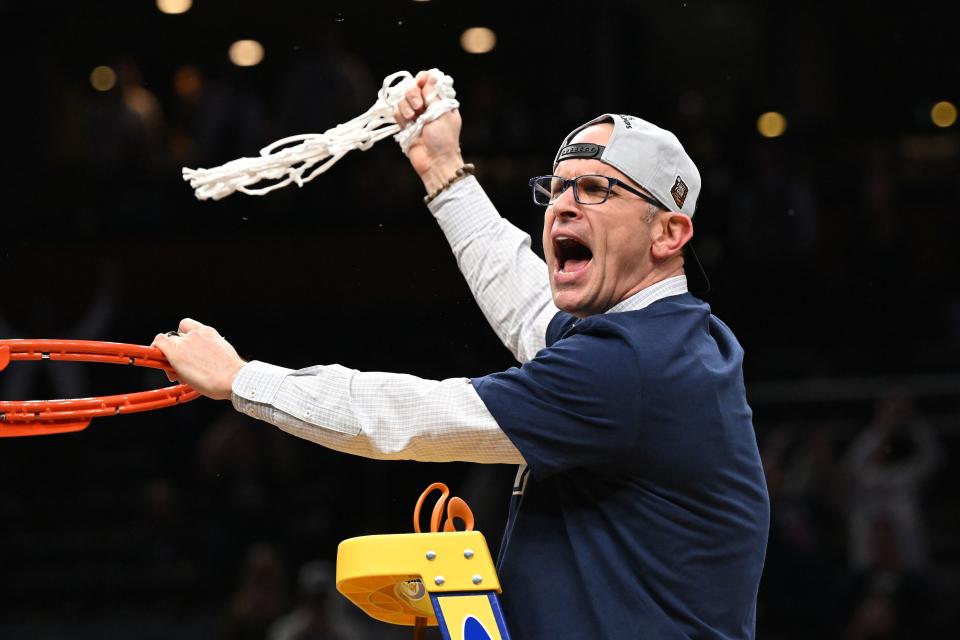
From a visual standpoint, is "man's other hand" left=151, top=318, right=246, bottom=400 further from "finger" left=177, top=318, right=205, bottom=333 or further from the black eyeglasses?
the black eyeglasses

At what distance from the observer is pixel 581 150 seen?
7.34ft

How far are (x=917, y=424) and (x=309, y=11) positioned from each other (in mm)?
3164

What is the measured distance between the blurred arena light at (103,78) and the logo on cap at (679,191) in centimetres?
533

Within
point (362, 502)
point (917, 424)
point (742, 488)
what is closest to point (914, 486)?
point (917, 424)

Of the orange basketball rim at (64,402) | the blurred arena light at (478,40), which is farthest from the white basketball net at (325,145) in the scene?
the blurred arena light at (478,40)

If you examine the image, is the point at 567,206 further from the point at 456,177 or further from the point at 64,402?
the point at 64,402

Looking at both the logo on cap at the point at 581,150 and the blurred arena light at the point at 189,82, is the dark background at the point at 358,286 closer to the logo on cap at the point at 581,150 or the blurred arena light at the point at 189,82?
the blurred arena light at the point at 189,82

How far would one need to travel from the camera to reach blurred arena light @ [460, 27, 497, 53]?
6719mm

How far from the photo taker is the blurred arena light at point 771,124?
6.70 metres

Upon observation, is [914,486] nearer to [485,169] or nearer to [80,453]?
[485,169]

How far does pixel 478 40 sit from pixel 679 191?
4.74 metres

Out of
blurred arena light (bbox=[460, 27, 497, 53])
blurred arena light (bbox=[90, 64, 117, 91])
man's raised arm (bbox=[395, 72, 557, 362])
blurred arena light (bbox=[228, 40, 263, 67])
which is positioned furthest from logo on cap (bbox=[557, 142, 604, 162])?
blurred arena light (bbox=[90, 64, 117, 91])

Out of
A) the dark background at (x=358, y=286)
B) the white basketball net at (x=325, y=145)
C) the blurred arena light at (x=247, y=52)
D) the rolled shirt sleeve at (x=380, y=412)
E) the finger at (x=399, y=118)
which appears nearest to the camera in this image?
the rolled shirt sleeve at (x=380, y=412)

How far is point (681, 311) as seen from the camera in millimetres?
2137
